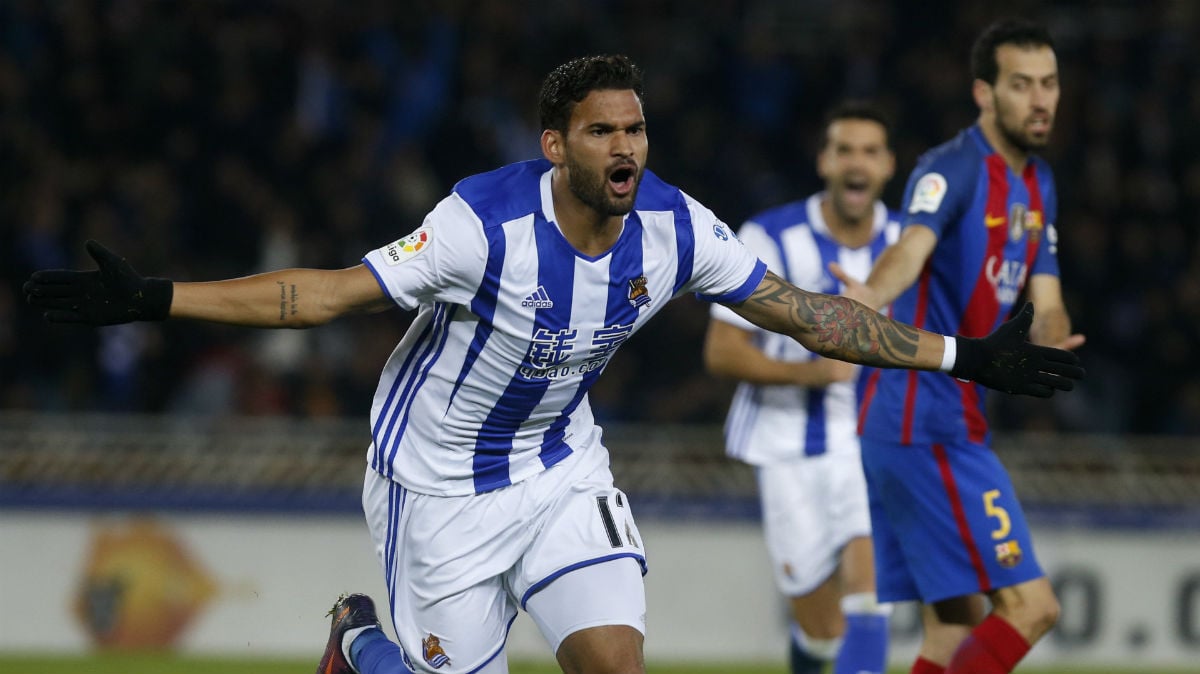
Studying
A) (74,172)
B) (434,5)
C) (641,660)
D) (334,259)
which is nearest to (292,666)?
(334,259)

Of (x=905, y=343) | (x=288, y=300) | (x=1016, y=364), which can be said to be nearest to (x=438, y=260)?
(x=288, y=300)

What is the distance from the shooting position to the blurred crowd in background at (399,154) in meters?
11.5

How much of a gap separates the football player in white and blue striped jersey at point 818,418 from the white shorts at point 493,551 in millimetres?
2021

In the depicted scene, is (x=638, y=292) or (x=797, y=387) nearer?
(x=638, y=292)

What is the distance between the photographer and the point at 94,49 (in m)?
13.0

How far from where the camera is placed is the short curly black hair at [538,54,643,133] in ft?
15.7

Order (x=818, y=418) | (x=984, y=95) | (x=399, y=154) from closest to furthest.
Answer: (x=984, y=95), (x=818, y=418), (x=399, y=154)

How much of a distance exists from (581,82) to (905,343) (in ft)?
4.03

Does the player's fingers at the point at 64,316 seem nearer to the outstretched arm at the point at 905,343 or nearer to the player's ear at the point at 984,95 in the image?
the outstretched arm at the point at 905,343

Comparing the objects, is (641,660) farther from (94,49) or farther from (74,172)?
(94,49)

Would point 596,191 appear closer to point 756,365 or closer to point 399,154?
point 756,365

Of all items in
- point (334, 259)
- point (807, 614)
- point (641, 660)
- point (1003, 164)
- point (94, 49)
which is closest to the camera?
point (641, 660)

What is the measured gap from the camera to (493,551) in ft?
16.5

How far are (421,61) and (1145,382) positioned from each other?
20.2ft
